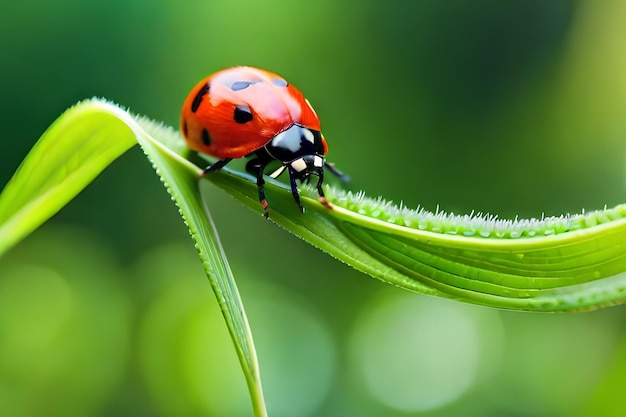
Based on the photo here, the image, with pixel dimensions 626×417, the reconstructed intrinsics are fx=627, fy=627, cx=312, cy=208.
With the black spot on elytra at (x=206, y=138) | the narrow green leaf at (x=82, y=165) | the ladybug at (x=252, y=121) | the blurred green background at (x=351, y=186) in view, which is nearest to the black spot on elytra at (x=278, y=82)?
the ladybug at (x=252, y=121)

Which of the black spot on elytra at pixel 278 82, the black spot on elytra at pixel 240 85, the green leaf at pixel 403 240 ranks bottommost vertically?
the green leaf at pixel 403 240

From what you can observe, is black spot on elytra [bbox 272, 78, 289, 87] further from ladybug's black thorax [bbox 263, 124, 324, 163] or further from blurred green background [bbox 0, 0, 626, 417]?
blurred green background [bbox 0, 0, 626, 417]

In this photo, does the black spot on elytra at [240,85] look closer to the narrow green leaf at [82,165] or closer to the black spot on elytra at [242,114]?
the black spot on elytra at [242,114]

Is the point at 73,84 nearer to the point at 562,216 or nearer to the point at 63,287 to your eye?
the point at 63,287

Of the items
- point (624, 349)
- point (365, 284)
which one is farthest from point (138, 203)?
point (624, 349)

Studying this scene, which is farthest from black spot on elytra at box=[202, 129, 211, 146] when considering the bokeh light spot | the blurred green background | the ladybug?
the bokeh light spot

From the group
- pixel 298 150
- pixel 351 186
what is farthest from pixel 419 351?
pixel 298 150

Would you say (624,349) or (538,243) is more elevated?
(624,349)
